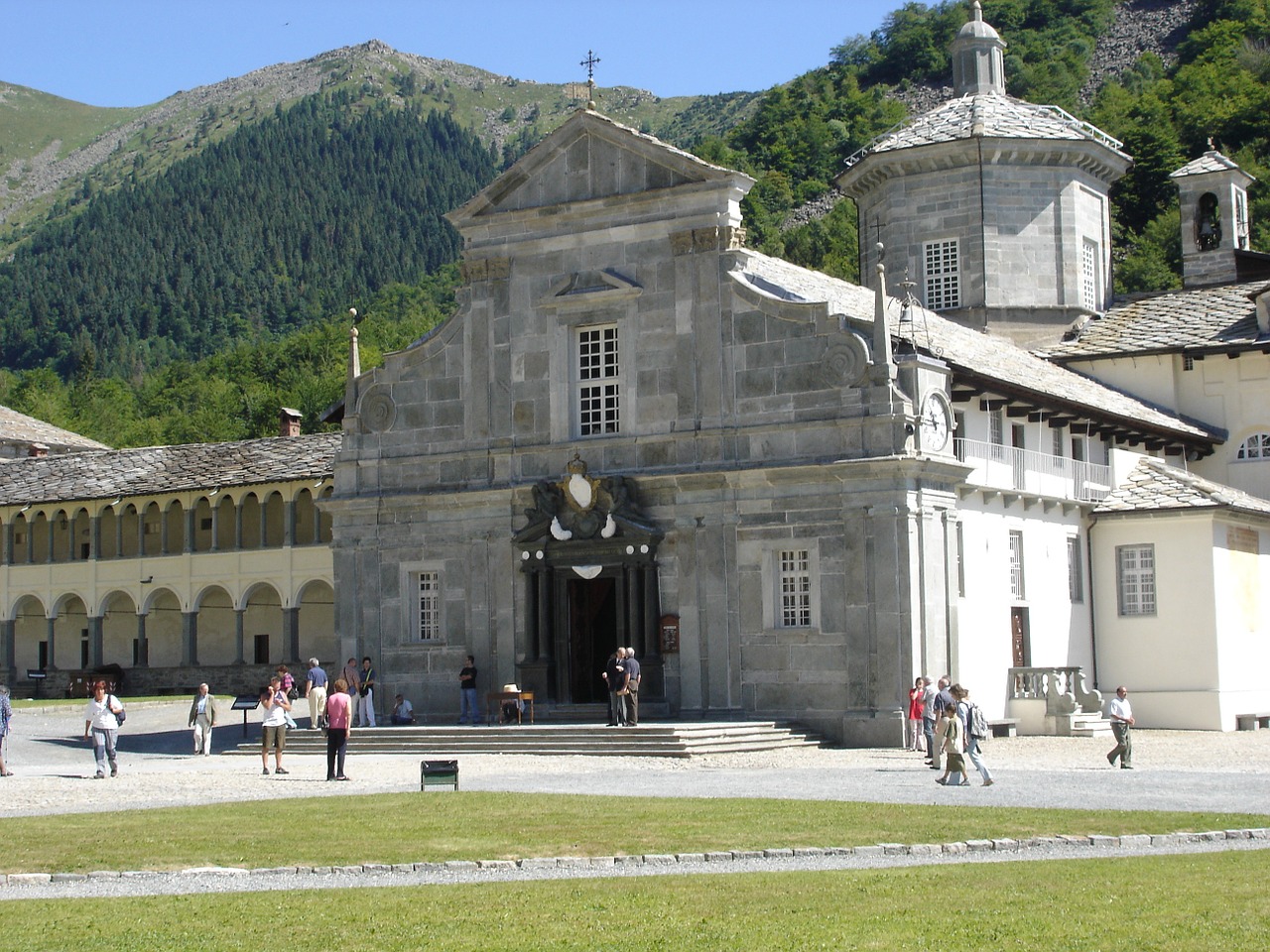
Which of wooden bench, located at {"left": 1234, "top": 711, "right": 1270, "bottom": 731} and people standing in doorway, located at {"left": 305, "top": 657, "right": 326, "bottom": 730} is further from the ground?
people standing in doorway, located at {"left": 305, "top": 657, "right": 326, "bottom": 730}

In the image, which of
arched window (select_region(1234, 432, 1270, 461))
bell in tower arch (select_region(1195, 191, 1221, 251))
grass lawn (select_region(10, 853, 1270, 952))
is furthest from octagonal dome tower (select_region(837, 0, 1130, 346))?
grass lawn (select_region(10, 853, 1270, 952))

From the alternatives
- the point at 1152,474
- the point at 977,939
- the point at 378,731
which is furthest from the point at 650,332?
the point at 977,939

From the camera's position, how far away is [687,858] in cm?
1677

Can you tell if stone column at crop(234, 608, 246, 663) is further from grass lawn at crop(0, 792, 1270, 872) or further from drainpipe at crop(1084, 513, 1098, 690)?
grass lawn at crop(0, 792, 1270, 872)

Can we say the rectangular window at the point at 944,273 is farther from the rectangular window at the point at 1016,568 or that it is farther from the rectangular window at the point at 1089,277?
the rectangular window at the point at 1016,568

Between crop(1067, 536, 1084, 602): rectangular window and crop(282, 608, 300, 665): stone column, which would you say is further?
crop(282, 608, 300, 665): stone column

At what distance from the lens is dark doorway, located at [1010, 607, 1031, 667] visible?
3822 cm

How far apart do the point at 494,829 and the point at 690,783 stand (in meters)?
6.61

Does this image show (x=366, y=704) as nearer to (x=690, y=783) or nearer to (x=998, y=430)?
(x=690, y=783)

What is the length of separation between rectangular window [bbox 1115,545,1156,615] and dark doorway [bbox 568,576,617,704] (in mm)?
11909

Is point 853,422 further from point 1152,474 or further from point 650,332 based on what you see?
point 1152,474

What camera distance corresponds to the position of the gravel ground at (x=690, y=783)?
53.9 feet

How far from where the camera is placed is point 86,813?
885 inches

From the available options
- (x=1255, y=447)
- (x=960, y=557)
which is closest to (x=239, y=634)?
(x=960, y=557)
